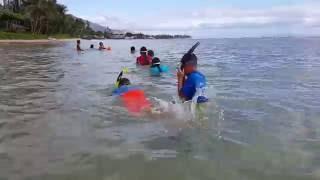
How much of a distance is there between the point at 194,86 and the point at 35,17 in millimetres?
82590

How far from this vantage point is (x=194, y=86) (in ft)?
25.6

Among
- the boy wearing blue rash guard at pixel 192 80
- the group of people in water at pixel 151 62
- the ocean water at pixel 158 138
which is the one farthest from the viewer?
the group of people in water at pixel 151 62

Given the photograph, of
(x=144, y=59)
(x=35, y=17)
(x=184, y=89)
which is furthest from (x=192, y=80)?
(x=35, y=17)

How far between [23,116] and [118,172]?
13.7ft

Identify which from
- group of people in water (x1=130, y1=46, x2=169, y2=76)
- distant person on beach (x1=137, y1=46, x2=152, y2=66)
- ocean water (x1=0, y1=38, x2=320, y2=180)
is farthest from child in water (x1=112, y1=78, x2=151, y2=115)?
distant person on beach (x1=137, y1=46, x2=152, y2=66)

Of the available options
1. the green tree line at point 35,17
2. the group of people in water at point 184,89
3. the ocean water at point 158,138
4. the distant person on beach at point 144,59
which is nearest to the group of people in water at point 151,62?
the distant person on beach at point 144,59

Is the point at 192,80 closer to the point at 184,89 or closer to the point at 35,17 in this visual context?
the point at 184,89

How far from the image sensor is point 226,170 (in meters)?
5.52

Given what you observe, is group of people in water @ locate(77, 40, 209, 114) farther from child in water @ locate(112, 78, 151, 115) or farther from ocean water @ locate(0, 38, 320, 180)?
ocean water @ locate(0, 38, 320, 180)

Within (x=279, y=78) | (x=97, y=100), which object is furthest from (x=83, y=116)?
(x=279, y=78)

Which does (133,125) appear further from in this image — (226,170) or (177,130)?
(226,170)

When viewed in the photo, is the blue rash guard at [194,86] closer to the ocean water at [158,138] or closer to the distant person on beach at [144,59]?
the ocean water at [158,138]

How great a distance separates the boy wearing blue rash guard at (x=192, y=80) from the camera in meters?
7.73

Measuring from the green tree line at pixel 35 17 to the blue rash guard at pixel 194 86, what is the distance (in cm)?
7595
